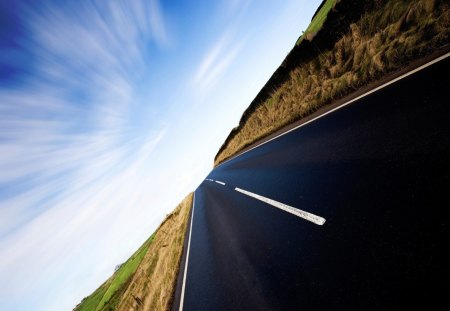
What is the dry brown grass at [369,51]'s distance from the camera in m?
6.58

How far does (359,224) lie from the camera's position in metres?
4.07

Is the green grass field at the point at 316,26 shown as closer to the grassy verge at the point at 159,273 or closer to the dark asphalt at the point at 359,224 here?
the dark asphalt at the point at 359,224

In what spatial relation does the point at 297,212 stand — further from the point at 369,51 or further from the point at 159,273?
the point at 159,273

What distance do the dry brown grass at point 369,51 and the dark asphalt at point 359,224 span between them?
4.43ft

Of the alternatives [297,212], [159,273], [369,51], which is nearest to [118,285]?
[159,273]

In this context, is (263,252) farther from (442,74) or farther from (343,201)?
(442,74)

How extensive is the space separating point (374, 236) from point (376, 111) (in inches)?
142

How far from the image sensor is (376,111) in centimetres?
618

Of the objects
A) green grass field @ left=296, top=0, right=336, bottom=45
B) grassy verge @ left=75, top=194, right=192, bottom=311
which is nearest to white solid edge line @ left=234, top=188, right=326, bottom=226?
grassy verge @ left=75, top=194, right=192, bottom=311

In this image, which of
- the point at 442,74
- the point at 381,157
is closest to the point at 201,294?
the point at 381,157

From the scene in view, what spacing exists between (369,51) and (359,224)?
22.3 feet

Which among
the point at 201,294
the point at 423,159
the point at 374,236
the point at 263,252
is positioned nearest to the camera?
the point at 374,236

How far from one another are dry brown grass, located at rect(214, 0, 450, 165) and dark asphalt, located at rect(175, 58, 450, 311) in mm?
1349

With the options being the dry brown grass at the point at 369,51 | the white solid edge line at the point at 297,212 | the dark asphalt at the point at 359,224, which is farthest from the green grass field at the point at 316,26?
the white solid edge line at the point at 297,212
